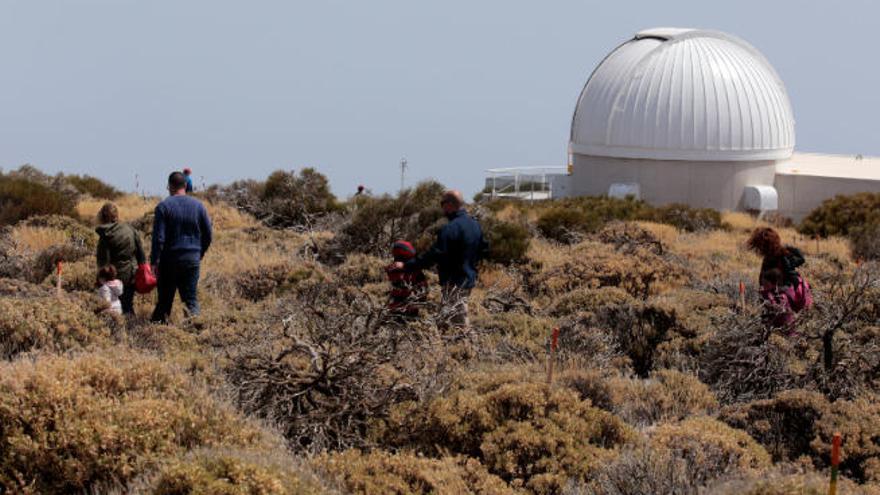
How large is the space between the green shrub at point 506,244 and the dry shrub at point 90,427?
24.6 ft

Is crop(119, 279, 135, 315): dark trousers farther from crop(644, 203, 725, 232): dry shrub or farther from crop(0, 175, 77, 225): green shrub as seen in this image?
crop(644, 203, 725, 232): dry shrub

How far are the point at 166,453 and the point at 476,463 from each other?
4.93 feet

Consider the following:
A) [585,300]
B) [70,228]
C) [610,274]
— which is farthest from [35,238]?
A: [585,300]

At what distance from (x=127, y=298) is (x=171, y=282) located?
1.73 feet

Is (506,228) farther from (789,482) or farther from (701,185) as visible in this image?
(701,185)

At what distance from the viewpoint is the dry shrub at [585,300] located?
9874 mm

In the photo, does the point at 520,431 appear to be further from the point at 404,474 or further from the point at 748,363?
the point at 748,363

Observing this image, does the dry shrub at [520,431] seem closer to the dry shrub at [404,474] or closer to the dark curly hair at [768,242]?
the dry shrub at [404,474]

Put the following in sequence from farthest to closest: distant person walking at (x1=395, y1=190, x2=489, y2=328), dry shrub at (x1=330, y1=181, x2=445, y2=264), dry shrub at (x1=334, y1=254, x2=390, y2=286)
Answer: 1. dry shrub at (x1=330, y1=181, x2=445, y2=264)
2. dry shrub at (x1=334, y1=254, x2=390, y2=286)
3. distant person walking at (x1=395, y1=190, x2=489, y2=328)

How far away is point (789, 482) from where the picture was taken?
457 cm

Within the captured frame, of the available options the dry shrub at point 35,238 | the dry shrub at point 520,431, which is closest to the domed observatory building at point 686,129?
the dry shrub at point 35,238

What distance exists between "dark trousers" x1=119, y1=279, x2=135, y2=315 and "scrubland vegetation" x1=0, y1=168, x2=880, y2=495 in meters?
0.30

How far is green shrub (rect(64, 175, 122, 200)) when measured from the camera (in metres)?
22.2

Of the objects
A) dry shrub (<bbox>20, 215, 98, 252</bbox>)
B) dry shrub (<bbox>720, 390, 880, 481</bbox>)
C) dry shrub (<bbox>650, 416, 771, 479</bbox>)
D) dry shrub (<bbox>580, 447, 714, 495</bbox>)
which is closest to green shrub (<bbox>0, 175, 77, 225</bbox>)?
dry shrub (<bbox>20, 215, 98, 252</bbox>)
